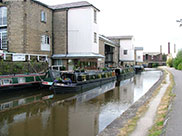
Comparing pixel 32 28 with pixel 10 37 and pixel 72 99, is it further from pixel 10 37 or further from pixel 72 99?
pixel 72 99

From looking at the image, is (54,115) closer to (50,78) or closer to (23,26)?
(50,78)

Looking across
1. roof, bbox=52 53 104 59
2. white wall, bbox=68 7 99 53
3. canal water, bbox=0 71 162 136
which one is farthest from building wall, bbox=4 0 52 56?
canal water, bbox=0 71 162 136

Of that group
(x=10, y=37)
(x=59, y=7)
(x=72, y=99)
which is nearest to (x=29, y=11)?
(x=10, y=37)

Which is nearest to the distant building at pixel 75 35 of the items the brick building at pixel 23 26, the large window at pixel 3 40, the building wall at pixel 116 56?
the brick building at pixel 23 26

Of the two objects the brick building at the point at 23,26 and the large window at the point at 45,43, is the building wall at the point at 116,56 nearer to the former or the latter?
the large window at the point at 45,43

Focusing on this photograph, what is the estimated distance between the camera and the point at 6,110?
33.8 feet

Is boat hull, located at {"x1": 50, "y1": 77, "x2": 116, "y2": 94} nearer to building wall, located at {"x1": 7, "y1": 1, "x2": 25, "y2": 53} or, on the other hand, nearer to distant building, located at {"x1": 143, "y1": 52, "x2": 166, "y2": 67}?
building wall, located at {"x1": 7, "y1": 1, "x2": 25, "y2": 53}

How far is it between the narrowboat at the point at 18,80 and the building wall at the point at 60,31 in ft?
21.8

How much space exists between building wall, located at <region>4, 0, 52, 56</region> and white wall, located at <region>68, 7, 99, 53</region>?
4.11 meters

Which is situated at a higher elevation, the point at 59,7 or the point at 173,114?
the point at 59,7

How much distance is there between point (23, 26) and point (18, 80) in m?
6.55

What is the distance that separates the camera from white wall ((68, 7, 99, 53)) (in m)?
22.5

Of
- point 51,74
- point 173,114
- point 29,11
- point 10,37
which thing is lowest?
point 173,114

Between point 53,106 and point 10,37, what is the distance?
11.6 m
